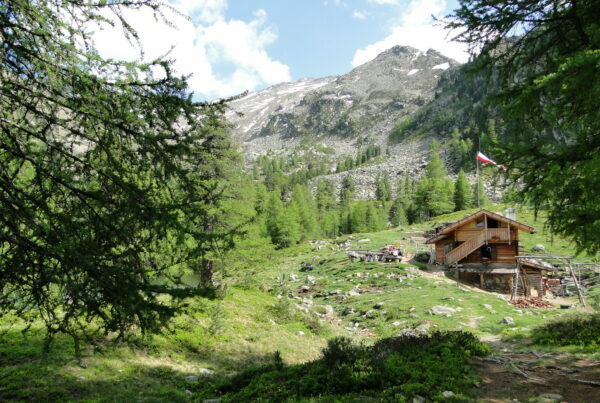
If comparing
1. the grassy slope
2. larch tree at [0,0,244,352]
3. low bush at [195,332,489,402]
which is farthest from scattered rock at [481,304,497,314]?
larch tree at [0,0,244,352]

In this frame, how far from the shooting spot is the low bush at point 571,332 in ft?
28.8

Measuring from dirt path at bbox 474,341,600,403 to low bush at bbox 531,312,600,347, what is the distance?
1.06 meters

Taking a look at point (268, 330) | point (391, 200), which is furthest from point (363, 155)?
point (268, 330)

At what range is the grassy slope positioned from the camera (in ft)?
22.9

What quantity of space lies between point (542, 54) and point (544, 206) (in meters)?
3.07

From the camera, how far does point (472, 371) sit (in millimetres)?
6840

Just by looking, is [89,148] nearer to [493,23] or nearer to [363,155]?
[493,23]

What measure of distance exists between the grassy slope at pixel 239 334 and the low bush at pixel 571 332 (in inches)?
94.1

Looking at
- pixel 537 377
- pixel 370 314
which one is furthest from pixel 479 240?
pixel 537 377

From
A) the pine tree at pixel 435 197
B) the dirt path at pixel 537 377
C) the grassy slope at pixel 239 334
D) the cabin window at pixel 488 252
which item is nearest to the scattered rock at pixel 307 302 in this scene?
the grassy slope at pixel 239 334

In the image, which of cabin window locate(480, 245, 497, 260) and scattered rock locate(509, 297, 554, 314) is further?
cabin window locate(480, 245, 497, 260)

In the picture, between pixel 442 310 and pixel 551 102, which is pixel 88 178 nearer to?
pixel 551 102

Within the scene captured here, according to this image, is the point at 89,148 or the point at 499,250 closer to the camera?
the point at 89,148

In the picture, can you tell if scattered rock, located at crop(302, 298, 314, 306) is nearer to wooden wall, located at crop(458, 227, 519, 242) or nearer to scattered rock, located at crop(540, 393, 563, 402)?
wooden wall, located at crop(458, 227, 519, 242)
